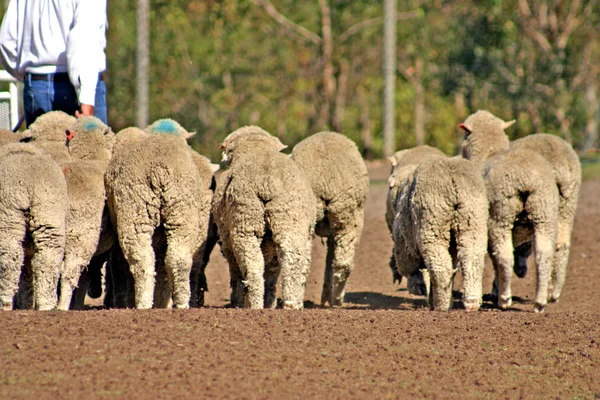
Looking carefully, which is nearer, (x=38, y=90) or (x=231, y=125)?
(x=38, y=90)

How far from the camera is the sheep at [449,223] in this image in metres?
7.46

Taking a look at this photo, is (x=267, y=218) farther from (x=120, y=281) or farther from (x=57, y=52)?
(x=57, y=52)

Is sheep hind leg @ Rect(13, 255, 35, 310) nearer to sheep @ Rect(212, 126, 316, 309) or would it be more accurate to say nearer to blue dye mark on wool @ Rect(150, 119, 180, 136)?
sheep @ Rect(212, 126, 316, 309)

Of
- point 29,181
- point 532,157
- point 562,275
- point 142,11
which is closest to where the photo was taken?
point 29,181

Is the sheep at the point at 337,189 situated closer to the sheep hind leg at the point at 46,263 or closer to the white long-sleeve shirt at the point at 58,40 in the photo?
the white long-sleeve shirt at the point at 58,40

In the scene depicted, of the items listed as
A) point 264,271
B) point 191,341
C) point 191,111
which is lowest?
point 191,341

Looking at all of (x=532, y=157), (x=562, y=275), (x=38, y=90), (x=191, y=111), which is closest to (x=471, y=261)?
(x=532, y=157)

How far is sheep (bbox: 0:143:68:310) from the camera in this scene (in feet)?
20.8

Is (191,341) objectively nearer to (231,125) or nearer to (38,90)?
(38,90)

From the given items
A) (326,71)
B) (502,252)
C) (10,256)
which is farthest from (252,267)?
(326,71)

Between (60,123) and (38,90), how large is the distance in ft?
2.24

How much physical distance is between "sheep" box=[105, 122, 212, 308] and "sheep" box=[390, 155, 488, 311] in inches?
71.4

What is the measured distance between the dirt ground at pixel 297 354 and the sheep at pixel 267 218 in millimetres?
733

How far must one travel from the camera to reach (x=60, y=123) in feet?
26.5
